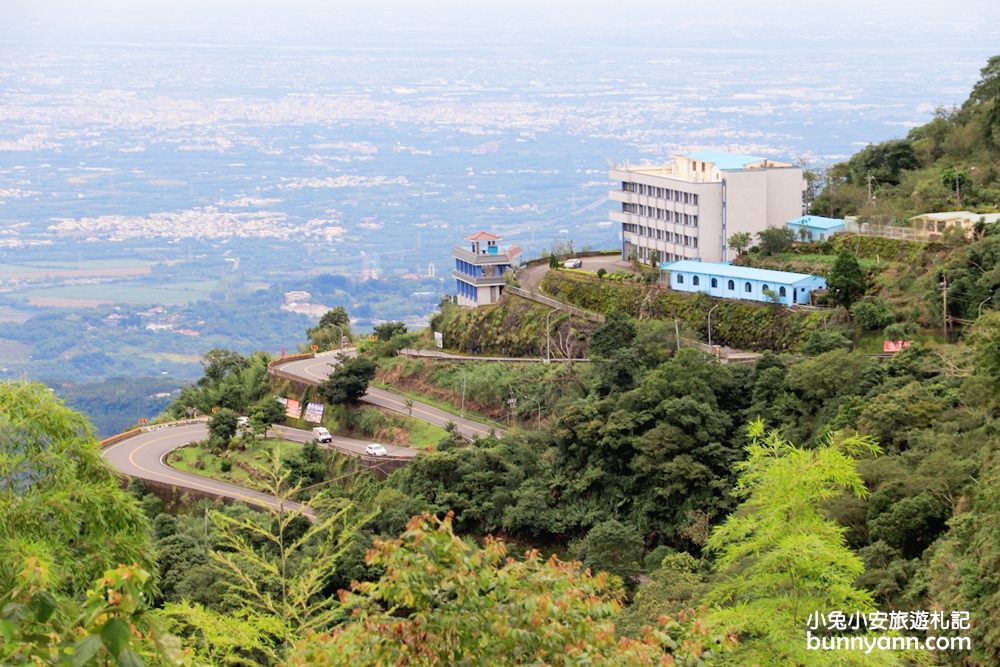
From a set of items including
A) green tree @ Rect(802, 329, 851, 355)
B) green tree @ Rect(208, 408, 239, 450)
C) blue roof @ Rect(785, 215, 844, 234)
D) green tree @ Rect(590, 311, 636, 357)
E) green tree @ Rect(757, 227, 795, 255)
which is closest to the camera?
green tree @ Rect(802, 329, 851, 355)

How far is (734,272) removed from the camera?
4816 centimetres

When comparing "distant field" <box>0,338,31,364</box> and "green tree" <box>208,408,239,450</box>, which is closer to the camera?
"green tree" <box>208,408,239,450</box>

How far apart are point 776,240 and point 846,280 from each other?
5.89m

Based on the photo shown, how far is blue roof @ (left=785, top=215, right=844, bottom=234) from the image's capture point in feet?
164

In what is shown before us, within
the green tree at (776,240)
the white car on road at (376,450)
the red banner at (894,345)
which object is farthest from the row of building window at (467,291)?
the red banner at (894,345)

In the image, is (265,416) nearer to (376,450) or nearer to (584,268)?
(376,450)

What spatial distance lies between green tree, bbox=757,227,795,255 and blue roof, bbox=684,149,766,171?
326 cm

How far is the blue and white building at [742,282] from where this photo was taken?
4644 cm

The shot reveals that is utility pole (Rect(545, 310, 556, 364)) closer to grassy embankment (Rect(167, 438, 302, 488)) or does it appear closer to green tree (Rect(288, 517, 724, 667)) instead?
grassy embankment (Rect(167, 438, 302, 488))

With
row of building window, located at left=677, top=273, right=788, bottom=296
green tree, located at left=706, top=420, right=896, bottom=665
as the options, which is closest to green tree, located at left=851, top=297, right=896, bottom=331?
row of building window, located at left=677, top=273, right=788, bottom=296

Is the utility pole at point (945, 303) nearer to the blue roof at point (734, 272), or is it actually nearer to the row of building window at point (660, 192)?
the blue roof at point (734, 272)

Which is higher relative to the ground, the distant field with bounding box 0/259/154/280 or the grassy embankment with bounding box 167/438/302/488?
the grassy embankment with bounding box 167/438/302/488

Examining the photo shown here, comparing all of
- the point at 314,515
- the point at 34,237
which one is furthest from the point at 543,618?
the point at 34,237

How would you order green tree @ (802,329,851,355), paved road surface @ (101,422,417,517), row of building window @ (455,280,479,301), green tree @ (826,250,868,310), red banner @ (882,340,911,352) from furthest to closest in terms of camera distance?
row of building window @ (455,280,479,301) < paved road surface @ (101,422,417,517) < green tree @ (826,250,868,310) < green tree @ (802,329,851,355) < red banner @ (882,340,911,352)
